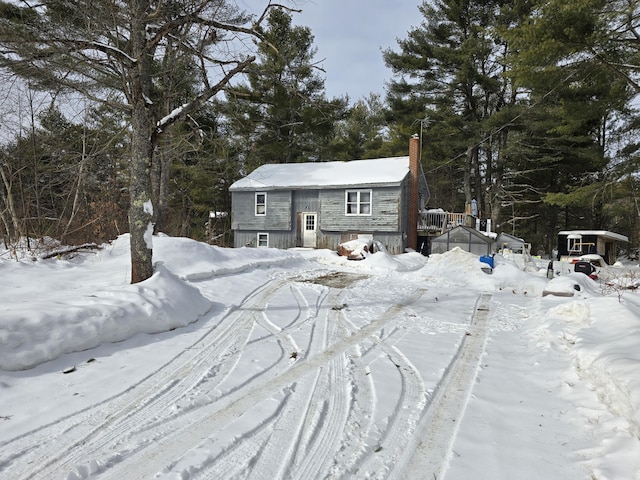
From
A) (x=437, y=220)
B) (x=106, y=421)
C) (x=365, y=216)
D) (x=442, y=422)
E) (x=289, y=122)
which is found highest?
(x=289, y=122)

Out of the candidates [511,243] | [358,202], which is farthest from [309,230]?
[511,243]

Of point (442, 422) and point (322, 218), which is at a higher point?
point (322, 218)

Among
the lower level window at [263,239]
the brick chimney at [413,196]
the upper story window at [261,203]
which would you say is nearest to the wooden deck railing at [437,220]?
the brick chimney at [413,196]

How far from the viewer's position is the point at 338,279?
10578 millimetres

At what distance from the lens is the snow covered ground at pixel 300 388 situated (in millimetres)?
2305

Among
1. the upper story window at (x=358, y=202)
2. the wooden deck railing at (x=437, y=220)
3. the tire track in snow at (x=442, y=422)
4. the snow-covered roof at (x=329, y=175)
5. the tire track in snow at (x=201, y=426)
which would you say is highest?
the snow-covered roof at (x=329, y=175)

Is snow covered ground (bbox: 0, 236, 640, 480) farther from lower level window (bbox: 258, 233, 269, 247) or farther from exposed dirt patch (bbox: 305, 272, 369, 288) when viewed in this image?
lower level window (bbox: 258, 233, 269, 247)

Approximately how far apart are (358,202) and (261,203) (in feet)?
20.2

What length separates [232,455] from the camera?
2.33 m

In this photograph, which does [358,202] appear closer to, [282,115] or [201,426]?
[282,115]

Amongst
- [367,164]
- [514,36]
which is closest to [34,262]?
[514,36]

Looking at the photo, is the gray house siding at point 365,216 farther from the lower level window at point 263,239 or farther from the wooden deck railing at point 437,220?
the lower level window at point 263,239

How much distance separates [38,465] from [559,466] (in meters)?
3.32

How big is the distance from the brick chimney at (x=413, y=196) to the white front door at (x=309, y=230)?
5603 millimetres
